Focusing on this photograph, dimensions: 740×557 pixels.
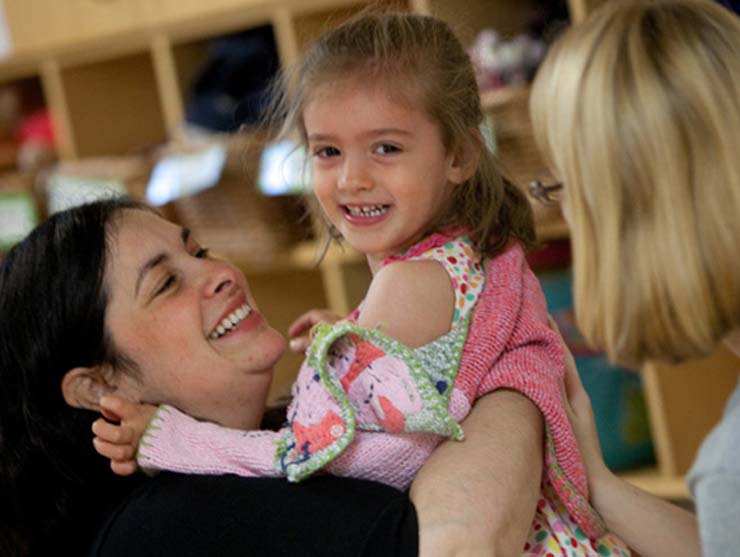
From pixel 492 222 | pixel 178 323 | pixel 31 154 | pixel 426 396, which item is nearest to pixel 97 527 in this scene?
pixel 178 323

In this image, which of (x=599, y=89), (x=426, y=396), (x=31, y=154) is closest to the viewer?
(x=599, y=89)

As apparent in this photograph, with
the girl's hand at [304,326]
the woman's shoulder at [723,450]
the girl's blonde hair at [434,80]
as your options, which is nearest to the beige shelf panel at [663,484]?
the girl's hand at [304,326]

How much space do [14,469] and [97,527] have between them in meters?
0.12

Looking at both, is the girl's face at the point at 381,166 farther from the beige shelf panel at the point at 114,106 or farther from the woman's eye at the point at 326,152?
the beige shelf panel at the point at 114,106

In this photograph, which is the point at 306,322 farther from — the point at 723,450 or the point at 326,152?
the point at 723,450

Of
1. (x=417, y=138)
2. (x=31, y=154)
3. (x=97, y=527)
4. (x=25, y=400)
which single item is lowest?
(x=31, y=154)

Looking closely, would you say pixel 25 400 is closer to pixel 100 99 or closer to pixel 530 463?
pixel 530 463

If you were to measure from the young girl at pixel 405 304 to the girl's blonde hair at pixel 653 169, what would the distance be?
295mm

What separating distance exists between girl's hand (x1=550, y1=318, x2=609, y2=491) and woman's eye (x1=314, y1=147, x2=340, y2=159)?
1.11 feet

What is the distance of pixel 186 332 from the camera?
1.40m

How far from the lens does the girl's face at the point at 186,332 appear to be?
1395mm

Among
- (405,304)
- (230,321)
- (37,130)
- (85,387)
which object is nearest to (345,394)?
(405,304)

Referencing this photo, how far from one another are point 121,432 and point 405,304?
0.34m

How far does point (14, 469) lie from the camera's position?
138cm
